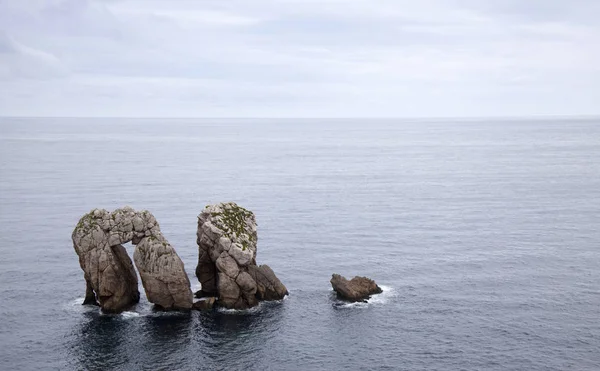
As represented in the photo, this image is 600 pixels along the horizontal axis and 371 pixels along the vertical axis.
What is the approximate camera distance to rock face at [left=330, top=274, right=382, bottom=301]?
9894cm

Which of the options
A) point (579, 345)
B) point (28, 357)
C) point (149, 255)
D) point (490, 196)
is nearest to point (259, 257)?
point (149, 255)

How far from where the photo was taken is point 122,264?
320 feet

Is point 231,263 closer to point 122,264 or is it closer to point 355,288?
point 122,264

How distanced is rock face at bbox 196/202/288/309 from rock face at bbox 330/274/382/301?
319 inches

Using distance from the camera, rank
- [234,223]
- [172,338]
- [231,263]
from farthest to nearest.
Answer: [234,223] → [231,263] → [172,338]

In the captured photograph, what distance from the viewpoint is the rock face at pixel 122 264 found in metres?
93.4

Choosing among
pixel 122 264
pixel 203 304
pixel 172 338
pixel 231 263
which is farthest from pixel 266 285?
pixel 122 264

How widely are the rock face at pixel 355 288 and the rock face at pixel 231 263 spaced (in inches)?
319

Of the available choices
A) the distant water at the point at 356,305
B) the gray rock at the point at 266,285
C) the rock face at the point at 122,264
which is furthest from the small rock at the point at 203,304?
the gray rock at the point at 266,285

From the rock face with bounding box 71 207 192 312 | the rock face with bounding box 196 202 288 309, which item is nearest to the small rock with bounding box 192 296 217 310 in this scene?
the rock face with bounding box 71 207 192 312

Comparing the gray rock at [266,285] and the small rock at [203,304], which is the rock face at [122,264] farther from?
the gray rock at [266,285]

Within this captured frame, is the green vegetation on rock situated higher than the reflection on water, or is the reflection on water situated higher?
the green vegetation on rock

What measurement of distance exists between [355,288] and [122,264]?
34.8 metres

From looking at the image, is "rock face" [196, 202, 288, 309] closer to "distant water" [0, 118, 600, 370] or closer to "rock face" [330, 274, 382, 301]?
"distant water" [0, 118, 600, 370]
